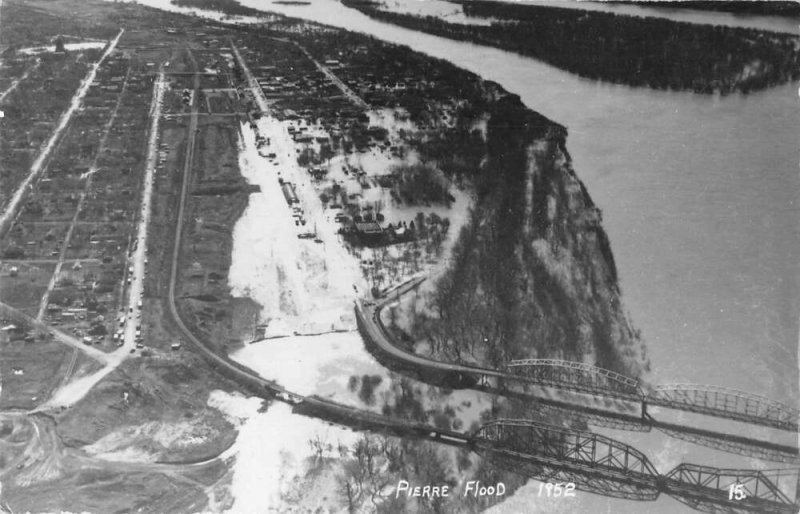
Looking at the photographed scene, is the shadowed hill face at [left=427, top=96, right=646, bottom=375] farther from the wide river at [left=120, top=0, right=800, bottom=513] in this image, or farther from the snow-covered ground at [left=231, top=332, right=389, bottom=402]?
the snow-covered ground at [left=231, top=332, right=389, bottom=402]

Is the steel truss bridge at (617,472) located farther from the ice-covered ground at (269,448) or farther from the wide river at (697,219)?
the ice-covered ground at (269,448)

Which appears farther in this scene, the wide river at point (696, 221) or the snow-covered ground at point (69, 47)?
the snow-covered ground at point (69, 47)

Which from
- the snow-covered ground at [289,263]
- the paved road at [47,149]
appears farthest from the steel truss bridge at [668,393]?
the paved road at [47,149]

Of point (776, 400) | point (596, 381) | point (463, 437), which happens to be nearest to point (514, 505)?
point (463, 437)

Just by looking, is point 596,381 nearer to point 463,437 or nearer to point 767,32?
point 463,437

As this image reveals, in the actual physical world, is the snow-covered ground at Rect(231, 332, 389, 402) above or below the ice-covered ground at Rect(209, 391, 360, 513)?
above

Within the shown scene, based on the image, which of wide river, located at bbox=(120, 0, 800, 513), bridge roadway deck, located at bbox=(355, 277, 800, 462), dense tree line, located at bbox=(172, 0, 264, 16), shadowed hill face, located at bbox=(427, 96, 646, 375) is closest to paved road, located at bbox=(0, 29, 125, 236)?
dense tree line, located at bbox=(172, 0, 264, 16)

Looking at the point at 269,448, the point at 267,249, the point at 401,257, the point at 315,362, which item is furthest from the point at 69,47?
the point at 269,448
